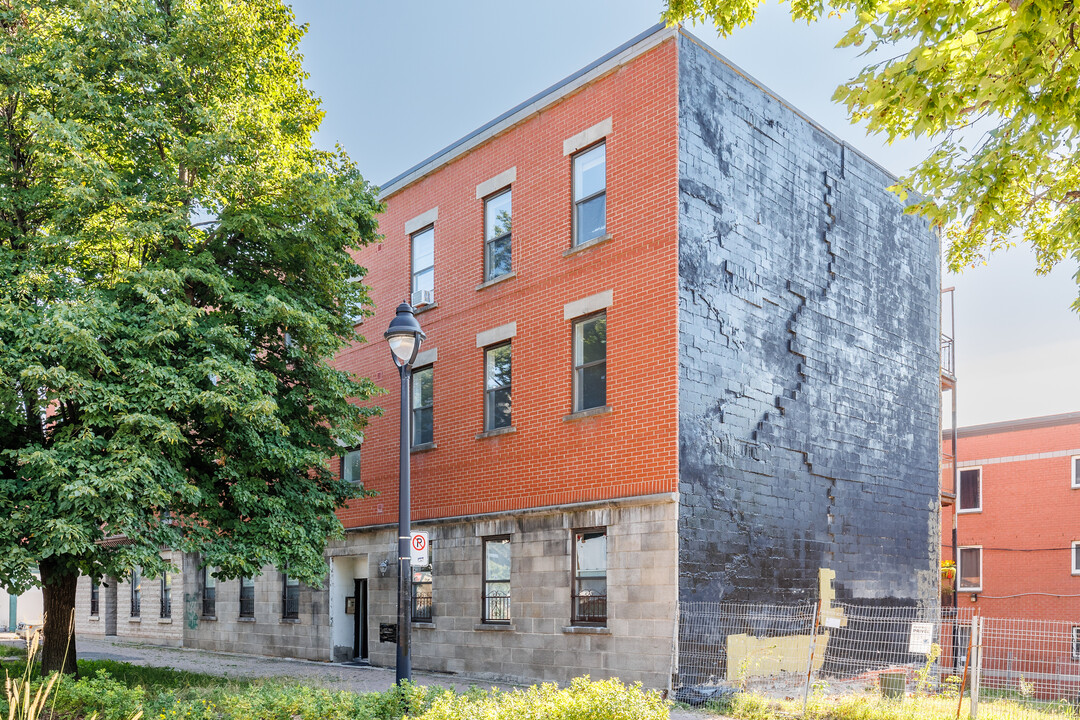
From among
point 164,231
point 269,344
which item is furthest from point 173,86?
point 269,344

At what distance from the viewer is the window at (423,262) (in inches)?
831

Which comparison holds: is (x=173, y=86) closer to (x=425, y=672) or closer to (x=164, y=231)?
(x=164, y=231)

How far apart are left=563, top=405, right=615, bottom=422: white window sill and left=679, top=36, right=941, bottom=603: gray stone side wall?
5.00 ft

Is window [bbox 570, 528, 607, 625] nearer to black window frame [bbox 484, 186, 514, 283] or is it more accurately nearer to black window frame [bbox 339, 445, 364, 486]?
black window frame [bbox 484, 186, 514, 283]

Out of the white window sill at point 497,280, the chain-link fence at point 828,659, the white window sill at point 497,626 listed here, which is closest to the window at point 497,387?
the white window sill at point 497,280

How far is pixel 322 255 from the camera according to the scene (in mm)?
15172

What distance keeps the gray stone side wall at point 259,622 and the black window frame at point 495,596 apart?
606cm

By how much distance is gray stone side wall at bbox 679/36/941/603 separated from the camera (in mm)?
15672

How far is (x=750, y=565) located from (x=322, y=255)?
8912 mm

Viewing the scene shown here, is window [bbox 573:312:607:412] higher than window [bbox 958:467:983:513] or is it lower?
higher

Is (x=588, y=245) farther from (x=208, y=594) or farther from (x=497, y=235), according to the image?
(x=208, y=594)

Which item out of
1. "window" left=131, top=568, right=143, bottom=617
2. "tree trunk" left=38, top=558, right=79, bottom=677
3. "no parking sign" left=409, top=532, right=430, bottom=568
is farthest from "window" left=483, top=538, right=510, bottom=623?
"window" left=131, top=568, right=143, bottom=617

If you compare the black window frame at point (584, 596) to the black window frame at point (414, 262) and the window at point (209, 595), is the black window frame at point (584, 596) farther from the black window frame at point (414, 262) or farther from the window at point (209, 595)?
the window at point (209, 595)

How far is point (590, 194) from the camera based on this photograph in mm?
17328
